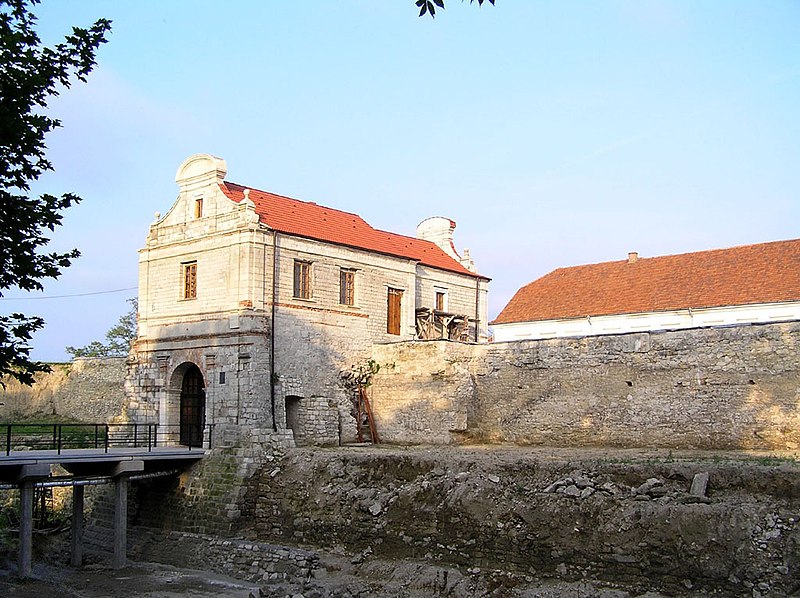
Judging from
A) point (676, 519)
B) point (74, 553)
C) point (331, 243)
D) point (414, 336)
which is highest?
point (331, 243)

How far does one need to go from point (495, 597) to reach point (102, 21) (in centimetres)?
1132

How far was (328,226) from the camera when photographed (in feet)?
91.1

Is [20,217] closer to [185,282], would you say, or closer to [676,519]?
[676,519]

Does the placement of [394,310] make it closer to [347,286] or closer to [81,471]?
[347,286]

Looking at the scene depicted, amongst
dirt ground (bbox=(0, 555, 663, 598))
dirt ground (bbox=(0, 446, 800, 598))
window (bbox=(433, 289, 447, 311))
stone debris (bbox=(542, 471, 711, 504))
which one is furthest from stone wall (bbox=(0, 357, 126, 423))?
stone debris (bbox=(542, 471, 711, 504))

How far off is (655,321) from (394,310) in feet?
30.8

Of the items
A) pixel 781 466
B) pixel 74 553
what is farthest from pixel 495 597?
pixel 74 553

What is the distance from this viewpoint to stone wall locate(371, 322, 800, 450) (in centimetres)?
2016

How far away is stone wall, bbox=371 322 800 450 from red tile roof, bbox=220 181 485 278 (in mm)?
3733

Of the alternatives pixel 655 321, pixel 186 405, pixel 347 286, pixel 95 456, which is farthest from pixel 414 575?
pixel 655 321

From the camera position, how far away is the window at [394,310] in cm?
2862

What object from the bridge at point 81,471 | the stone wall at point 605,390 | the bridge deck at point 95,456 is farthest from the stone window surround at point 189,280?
the stone wall at point 605,390

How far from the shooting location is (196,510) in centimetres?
2172

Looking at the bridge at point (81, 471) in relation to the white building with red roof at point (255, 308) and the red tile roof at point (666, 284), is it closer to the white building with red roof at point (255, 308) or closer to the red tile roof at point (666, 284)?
the white building with red roof at point (255, 308)
